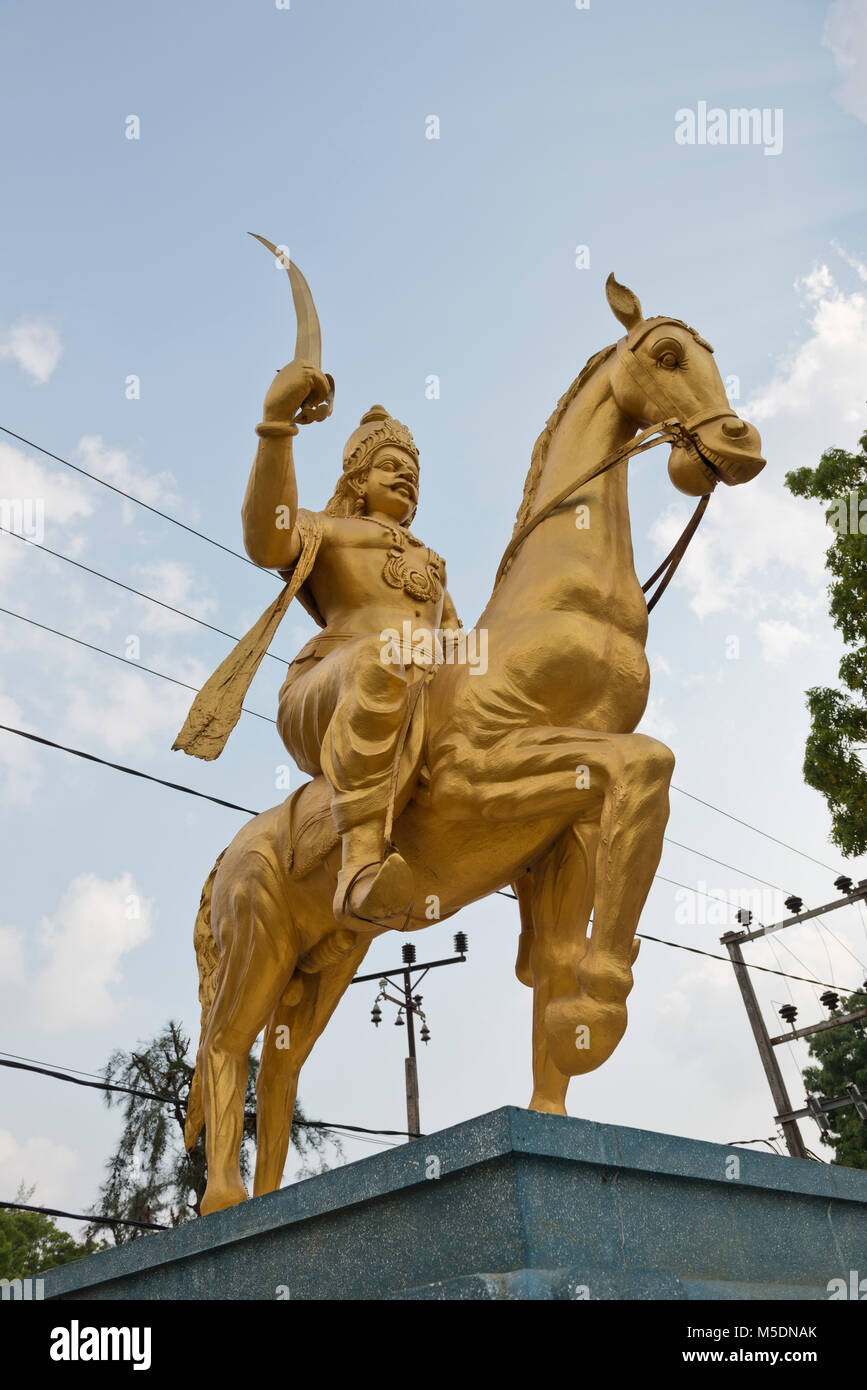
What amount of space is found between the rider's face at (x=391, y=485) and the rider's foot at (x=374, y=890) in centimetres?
188

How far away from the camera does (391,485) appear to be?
5137mm

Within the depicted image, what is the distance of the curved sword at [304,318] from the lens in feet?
15.3

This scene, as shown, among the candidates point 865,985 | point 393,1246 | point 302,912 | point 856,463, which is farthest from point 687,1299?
point 865,985

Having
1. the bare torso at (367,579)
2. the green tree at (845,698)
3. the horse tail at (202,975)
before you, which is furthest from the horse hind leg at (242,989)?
the green tree at (845,698)

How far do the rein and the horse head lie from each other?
0.04 metres

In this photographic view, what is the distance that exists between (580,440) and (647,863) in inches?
71.1

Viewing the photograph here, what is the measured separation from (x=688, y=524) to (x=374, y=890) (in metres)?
1.94

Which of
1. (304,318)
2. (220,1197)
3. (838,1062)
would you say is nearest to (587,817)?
(220,1197)

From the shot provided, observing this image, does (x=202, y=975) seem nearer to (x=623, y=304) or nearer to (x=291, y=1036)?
(x=291, y=1036)

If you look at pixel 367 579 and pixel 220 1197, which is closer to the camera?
pixel 220 1197

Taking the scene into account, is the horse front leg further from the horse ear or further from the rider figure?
the horse ear

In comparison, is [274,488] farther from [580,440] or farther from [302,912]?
[302,912]

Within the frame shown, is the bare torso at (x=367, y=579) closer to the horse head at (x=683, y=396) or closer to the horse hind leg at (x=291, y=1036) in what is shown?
the horse head at (x=683, y=396)

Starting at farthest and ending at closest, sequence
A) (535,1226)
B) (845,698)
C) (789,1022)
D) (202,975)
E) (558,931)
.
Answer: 1. (789,1022)
2. (845,698)
3. (202,975)
4. (558,931)
5. (535,1226)
